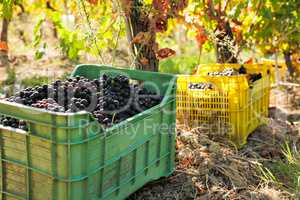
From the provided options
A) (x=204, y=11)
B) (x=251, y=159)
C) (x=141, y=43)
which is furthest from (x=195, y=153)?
(x=204, y=11)

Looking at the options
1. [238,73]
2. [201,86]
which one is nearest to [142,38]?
[201,86]

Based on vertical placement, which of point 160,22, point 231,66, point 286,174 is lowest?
point 286,174

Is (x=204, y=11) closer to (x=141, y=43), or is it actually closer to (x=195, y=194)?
(x=141, y=43)

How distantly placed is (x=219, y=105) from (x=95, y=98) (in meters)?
1.36

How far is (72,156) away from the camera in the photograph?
219 centimetres

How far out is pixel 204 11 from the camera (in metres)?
4.89

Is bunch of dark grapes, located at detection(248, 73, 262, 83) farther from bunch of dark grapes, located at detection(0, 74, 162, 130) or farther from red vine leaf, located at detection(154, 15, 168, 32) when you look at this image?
bunch of dark grapes, located at detection(0, 74, 162, 130)

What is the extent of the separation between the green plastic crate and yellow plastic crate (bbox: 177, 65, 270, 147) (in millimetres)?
1061

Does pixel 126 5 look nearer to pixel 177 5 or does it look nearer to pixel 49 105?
pixel 177 5

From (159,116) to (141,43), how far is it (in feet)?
3.39

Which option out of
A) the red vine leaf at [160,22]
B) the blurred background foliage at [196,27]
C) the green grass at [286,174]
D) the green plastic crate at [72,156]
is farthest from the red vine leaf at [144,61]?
the green grass at [286,174]

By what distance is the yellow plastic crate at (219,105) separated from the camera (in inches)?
148

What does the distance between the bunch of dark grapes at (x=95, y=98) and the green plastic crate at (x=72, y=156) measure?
0.11 m

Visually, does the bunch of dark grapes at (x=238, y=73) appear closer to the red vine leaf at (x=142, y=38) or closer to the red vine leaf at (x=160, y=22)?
the red vine leaf at (x=160, y=22)
